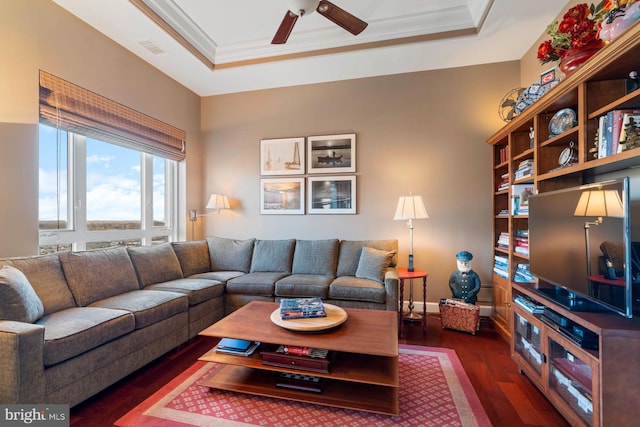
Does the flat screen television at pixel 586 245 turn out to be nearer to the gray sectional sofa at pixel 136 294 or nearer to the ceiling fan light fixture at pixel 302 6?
the gray sectional sofa at pixel 136 294

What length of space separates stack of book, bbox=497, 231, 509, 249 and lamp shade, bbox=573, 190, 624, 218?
1.29 metres

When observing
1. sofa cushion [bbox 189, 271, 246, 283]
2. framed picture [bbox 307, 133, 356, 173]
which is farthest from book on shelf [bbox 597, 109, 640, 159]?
sofa cushion [bbox 189, 271, 246, 283]

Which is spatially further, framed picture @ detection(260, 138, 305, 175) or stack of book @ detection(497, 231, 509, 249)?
framed picture @ detection(260, 138, 305, 175)

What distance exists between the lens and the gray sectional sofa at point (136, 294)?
5.01 feet

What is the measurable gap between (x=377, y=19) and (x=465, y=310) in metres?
3.01

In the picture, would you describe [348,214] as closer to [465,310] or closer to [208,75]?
[465,310]

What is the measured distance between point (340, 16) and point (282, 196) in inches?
90.2

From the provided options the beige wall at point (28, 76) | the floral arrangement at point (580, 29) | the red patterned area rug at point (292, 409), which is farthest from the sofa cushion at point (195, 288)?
the floral arrangement at point (580, 29)

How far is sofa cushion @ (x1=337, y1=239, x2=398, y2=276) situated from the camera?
330 cm

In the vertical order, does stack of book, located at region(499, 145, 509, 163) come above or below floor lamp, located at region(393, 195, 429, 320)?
above

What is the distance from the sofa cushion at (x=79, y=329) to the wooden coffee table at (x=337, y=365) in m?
0.60

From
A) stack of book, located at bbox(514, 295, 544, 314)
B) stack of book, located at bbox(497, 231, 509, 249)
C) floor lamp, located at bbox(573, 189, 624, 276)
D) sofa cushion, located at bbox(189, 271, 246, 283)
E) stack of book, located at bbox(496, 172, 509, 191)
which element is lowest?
sofa cushion, located at bbox(189, 271, 246, 283)

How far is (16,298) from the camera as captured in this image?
164 centimetres

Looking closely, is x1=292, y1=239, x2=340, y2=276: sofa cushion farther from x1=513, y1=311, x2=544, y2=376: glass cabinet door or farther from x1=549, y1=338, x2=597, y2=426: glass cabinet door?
x1=549, y1=338, x2=597, y2=426: glass cabinet door
